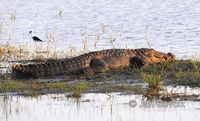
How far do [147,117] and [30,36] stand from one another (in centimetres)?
1404

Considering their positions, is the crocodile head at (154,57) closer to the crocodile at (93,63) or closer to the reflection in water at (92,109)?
the crocodile at (93,63)

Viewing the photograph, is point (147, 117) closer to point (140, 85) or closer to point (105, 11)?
point (140, 85)

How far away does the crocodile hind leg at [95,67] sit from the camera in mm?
14945

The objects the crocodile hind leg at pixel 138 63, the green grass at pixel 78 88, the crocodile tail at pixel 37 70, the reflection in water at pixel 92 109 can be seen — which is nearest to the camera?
the reflection in water at pixel 92 109

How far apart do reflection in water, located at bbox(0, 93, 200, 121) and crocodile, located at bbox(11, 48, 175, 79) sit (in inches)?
80.6

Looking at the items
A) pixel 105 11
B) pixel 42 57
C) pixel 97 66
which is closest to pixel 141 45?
pixel 42 57

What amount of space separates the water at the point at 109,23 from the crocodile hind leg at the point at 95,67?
11.1ft

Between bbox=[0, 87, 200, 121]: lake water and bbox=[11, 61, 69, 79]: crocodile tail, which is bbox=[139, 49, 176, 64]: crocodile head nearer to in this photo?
bbox=[11, 61, 69, 79]: crocodile tail

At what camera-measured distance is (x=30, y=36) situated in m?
24.5

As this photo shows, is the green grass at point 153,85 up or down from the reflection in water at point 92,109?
up

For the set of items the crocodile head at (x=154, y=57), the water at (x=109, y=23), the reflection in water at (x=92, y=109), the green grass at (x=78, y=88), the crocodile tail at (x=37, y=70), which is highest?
the water at (x=109, y=23)

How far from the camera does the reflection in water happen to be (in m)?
11.0

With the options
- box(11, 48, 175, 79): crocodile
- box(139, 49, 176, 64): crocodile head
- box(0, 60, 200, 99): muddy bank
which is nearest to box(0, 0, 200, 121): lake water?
box(0, 60, 200, 99): muddy bank

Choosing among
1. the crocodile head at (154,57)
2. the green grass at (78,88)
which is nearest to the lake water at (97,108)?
the green grass at (78,88)
